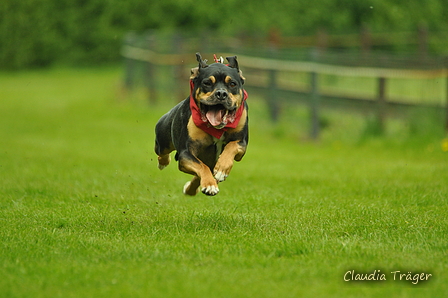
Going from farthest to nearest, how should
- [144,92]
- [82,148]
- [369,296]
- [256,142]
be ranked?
1. [144,92]
2. [256,142]
3. [82,148]
4. [369,296]

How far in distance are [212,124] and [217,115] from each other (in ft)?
0.31

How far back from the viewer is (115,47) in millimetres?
31828

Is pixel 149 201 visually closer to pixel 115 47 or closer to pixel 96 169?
pixel 96 169

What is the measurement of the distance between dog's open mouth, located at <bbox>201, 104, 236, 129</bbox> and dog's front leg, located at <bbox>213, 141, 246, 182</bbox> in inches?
10.0

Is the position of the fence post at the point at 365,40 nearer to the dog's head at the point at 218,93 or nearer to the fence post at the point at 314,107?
the fence post at the point at 314,107

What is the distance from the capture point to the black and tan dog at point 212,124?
6.02m

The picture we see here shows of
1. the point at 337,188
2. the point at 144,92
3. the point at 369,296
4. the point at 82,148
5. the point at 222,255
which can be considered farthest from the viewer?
the point at 144,92

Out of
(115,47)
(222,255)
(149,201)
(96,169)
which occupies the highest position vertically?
(222,255)

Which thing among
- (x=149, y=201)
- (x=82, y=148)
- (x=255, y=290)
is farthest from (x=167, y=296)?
(x=82, y=148)

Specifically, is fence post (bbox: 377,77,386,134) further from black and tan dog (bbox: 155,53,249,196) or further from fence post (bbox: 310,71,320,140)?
black and tan dog (bbox: 155,53,249,196)

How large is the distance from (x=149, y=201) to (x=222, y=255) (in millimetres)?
2889

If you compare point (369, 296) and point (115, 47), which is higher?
point (369, 296)

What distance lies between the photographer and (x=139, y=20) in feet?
98.9

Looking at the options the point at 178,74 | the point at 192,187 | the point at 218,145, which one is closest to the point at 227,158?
the point at 218,145
